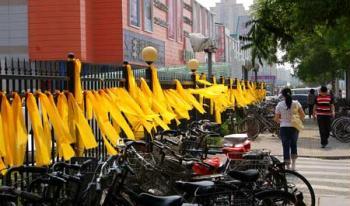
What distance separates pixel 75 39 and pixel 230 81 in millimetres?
17027

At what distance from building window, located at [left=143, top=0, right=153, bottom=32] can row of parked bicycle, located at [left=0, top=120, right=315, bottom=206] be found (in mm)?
34313

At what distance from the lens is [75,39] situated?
36.8m

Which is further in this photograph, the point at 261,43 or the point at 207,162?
the point at 261,43

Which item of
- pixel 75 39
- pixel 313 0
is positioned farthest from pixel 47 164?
pixel 75 39

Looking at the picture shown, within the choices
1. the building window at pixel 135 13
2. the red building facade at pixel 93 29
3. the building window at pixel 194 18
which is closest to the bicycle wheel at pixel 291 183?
the red building facade at pixel 93 29

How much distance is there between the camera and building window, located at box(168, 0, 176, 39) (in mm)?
49866

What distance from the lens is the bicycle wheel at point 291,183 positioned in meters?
7.49

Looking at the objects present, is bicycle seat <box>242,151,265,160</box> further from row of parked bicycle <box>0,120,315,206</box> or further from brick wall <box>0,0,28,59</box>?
brick wall <box>0,0,28,59</box>

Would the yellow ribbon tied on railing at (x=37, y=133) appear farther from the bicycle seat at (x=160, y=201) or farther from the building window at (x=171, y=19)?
the building window at (x=171, y=19)

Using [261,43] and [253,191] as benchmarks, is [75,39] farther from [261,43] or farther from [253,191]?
[253,191]

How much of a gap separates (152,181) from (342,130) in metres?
12.8

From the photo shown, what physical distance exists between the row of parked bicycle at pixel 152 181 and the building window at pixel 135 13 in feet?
106

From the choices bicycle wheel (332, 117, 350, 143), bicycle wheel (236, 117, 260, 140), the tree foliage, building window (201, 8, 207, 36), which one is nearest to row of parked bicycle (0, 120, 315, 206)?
the tree foliage

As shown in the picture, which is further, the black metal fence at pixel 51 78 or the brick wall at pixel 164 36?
the brick wall at pixel 164 36
